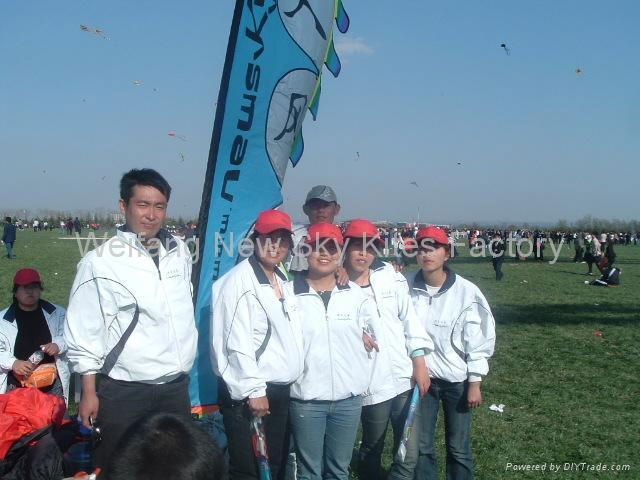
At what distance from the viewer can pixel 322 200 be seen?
4.17 meters

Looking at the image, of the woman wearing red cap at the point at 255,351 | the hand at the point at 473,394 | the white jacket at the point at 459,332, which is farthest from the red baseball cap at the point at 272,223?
the hand at the point at 473,394

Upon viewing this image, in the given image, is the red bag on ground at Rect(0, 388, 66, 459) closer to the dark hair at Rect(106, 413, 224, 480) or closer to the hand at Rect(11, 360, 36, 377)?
the hand at Rect(11, 360, 36, 377)

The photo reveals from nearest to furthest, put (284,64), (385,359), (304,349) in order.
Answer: (304,349) → (385,359) → (284,64)

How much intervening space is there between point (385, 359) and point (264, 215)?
1.08m

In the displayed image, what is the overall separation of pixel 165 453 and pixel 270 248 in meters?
1.77

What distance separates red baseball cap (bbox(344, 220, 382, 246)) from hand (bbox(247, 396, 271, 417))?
1089mm

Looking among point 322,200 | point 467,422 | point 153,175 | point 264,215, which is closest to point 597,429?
point 467,422

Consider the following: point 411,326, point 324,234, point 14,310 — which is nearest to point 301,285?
point 324,234

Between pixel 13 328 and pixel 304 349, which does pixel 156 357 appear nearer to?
pixel 304 349

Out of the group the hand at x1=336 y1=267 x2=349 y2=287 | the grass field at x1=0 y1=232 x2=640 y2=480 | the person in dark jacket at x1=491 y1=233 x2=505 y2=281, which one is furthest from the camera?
the person in dark jacket at x1=491 y1=233 x2=505 y2=281

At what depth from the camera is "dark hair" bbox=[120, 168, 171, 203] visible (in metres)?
3.02

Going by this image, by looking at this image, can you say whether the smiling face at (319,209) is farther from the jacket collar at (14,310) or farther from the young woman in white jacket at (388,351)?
the jacket collar at (14,310)

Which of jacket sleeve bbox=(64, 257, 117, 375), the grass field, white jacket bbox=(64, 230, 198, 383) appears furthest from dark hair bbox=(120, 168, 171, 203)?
the grass field

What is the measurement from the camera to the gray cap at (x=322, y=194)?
4.18 meters
